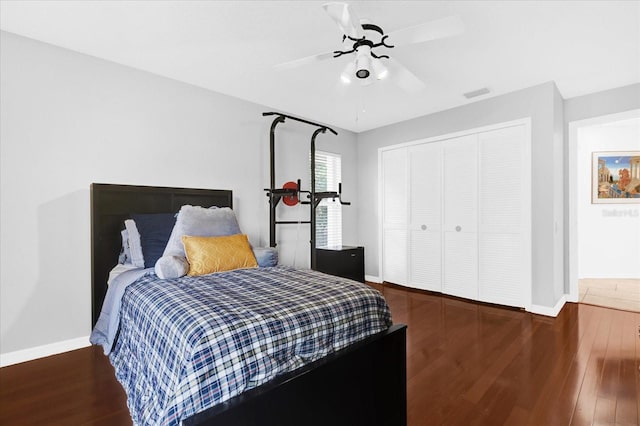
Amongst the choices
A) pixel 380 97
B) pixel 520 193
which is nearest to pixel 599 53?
pixel 520 193

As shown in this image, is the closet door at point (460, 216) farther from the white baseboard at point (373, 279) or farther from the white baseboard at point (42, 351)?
the white baseboard at point (42, 351)

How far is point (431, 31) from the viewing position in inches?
68.3

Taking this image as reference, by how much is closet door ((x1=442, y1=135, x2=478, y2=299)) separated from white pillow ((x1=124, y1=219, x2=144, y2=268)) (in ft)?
11.6

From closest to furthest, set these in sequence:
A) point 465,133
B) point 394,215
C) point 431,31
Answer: point 431,31
point 465,133
point 394,215

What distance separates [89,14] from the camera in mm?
2141

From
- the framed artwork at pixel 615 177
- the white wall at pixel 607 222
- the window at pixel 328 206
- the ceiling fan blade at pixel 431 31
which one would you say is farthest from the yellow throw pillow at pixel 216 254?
the framed artwork at pixel 615 177

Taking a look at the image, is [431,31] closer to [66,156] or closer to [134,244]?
[134,244]

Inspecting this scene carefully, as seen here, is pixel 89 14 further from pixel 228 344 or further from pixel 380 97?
pixel 380 97

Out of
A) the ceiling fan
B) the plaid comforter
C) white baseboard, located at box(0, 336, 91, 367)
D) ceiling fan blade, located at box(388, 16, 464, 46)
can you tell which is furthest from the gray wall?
white baseboard, located at box(0, 336, 91, 367)

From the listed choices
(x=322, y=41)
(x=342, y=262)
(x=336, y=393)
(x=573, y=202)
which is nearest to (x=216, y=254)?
(x=336, y=393)

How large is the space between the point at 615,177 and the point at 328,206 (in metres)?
4.66

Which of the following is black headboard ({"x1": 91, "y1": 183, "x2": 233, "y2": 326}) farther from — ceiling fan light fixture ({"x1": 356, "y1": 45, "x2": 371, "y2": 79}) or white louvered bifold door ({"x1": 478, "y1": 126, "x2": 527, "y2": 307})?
white louvered bifold door ({"x1": 478, "y1": 126, "x2": 527, "y2": 307})

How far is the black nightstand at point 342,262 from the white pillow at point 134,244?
7.38 feet

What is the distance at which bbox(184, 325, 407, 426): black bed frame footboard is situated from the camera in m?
1.18
